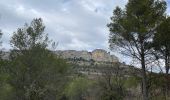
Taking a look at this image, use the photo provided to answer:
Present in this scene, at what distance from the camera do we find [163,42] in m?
40.9

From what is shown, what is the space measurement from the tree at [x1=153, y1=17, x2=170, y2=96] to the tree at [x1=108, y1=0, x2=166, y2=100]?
73cm

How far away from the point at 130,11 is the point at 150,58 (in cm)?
499

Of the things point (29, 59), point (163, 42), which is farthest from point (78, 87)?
point (163, 42)

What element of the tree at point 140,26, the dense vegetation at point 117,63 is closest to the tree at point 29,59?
the dense vegetation at point 117,63

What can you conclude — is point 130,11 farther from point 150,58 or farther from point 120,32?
point 150,58

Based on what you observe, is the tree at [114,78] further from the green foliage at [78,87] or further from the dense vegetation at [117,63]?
the green foliage at [78,87]

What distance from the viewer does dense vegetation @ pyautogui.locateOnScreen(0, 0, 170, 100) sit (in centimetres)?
3912

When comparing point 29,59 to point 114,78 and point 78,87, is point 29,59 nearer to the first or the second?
point 114,78

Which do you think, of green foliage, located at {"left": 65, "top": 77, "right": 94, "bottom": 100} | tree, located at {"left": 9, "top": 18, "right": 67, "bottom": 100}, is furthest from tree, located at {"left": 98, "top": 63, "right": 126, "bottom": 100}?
green foliage, located at {"left": 65, "top": 77, "right": 94, "bottom": 100}

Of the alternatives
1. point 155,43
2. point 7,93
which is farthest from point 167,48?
point 7,93

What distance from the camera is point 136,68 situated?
40.3 metres

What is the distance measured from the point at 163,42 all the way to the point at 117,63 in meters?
25.6

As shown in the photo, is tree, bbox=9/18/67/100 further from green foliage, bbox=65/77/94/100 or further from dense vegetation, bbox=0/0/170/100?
green foliage, bbox=65/77/94/100

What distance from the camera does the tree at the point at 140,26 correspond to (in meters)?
38.3
